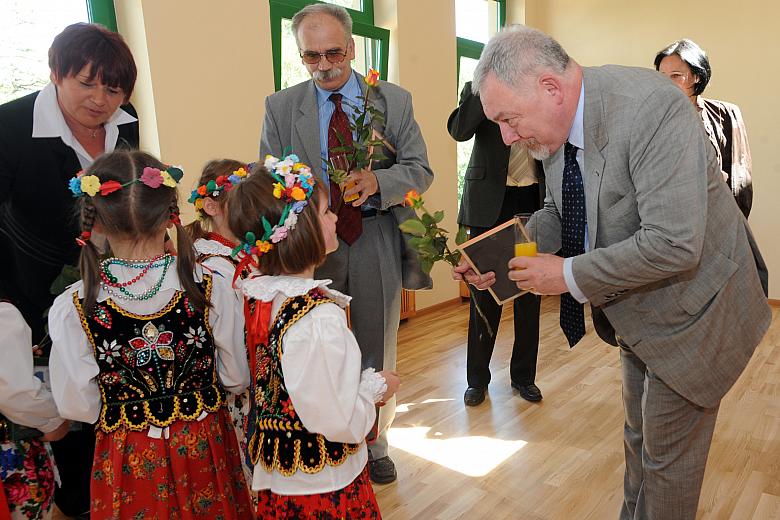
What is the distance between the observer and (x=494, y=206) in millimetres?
3227

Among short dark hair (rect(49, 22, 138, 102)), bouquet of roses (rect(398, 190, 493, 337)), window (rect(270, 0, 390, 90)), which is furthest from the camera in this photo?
window (rect(270, 0, 390, 90))

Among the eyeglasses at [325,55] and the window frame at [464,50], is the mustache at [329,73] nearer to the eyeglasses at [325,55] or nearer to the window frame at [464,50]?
the eyeglasses at [325,55]

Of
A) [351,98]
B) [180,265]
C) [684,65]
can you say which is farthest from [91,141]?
[684,65]

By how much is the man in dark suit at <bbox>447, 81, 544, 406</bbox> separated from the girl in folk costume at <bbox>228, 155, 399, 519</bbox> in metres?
1.84

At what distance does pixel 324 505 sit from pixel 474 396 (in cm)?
197

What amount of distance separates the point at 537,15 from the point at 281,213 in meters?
5.83

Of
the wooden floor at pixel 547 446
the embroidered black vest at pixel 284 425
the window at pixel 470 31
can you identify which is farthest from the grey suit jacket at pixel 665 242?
the window at pixel 470 31

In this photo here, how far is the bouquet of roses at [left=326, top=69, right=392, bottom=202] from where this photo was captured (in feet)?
6.88

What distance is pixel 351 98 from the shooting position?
91.5 inches

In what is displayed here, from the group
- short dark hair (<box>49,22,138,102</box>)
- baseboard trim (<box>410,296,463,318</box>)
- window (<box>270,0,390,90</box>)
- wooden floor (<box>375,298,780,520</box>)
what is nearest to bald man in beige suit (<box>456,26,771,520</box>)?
wooden floor (<box>375,298,780,520</box>)

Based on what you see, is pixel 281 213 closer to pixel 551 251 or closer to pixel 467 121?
pixel 551 251

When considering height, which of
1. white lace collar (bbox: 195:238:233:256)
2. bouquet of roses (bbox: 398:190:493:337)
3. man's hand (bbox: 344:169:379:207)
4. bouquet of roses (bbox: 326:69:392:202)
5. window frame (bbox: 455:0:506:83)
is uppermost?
window frame (bbox: 455:0:506:83)

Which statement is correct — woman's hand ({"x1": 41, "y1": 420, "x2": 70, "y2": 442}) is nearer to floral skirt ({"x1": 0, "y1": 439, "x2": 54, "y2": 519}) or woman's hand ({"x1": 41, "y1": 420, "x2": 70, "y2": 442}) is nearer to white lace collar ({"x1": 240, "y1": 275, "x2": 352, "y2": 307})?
floral skirt ({"x1": 0, "y1": 439, "x2": 54, "y2": 519})

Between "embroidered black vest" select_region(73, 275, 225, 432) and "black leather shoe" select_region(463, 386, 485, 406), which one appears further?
"black leather shoe" select_region(463, 386, 485, 406)
